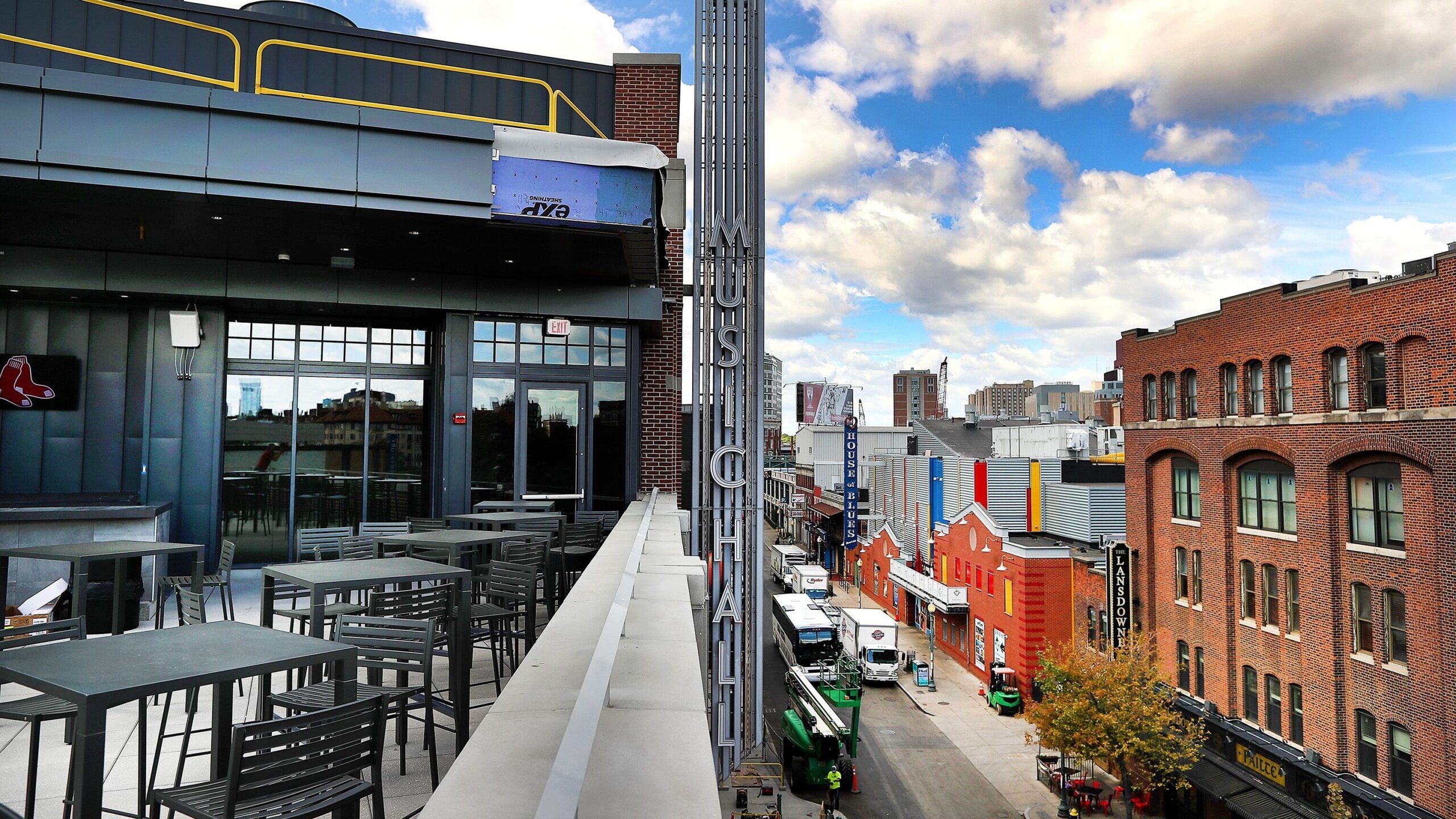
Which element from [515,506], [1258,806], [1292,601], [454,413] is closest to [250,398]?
[454,413]

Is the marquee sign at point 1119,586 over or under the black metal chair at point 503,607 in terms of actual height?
under

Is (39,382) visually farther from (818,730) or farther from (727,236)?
(818,730)

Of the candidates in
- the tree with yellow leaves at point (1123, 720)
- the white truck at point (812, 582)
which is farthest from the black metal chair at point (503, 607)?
the white truck at point (812, 582)

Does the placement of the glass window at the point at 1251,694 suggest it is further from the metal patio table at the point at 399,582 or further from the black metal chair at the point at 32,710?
Result: the black metal chair at the point at 32,710

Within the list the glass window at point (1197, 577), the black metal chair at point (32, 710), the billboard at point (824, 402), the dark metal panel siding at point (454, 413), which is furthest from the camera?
the billboard at point (824, 402)

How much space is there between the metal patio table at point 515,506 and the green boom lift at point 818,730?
13.3m

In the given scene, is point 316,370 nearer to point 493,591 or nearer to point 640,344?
point 640,344

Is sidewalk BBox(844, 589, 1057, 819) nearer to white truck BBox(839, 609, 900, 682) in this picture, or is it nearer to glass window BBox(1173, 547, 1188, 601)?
white truck BBox(839, 609, 900, 682)

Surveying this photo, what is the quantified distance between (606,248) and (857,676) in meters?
19.8

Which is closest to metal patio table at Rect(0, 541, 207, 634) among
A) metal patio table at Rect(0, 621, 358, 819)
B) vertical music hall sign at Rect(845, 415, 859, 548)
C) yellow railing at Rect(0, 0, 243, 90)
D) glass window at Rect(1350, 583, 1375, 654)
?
metal patio table at Rect(0, 621, 358, 819)

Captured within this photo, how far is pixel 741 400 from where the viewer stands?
46.1 feet

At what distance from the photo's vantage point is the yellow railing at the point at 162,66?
11.3 m

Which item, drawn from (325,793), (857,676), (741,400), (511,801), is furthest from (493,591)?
(857,676)

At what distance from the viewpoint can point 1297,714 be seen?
2156 cm
